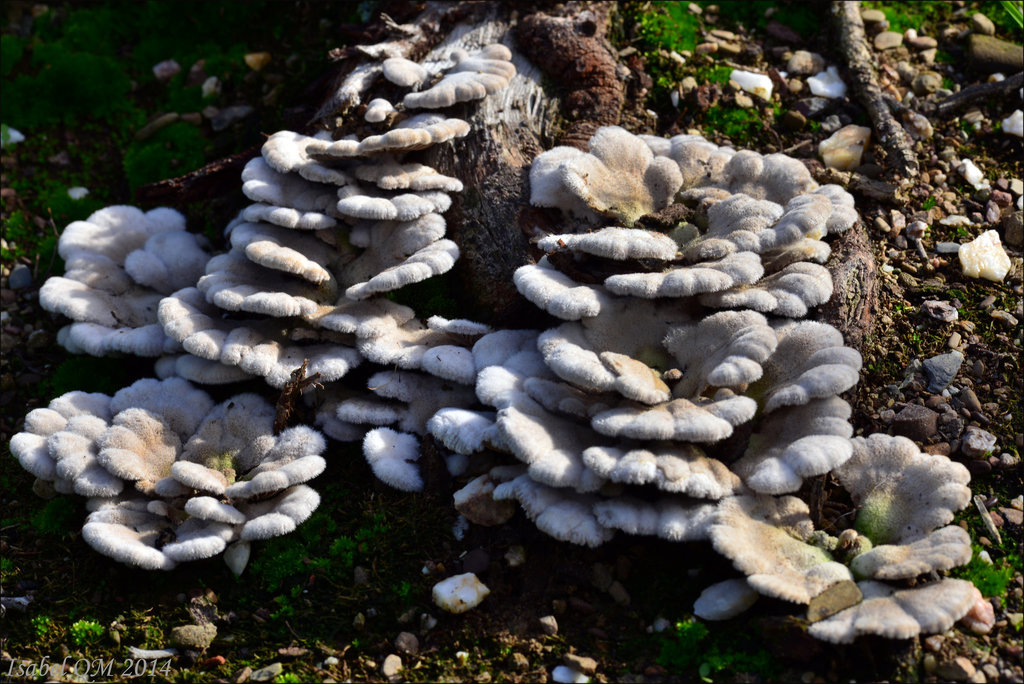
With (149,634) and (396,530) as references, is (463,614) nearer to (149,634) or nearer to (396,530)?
(396,530)

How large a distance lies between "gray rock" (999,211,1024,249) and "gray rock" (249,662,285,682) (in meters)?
5.33

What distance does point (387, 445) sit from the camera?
16.6 ft

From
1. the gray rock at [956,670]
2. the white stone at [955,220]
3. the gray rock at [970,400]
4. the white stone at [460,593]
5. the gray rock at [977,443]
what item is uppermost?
the white stone at [955,220]

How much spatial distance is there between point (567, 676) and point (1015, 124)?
5.28m

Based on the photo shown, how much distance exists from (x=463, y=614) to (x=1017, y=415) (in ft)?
10.9

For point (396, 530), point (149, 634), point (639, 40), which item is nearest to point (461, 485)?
point (396, 530)

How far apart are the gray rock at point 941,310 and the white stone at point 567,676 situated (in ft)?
10.3

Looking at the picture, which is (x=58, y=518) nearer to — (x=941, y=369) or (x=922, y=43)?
(x=941, y=369)

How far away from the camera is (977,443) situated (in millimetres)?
4762

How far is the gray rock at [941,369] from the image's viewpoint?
5.09m

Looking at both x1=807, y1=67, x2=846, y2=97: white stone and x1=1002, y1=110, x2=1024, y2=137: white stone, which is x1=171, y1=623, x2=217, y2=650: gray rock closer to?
x1=807, y1=67, x2=846, y2=97: white stone

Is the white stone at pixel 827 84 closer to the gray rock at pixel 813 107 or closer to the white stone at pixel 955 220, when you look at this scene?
the gray rock at pixel 813 107

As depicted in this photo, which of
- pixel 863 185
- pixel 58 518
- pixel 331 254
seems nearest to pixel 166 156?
pixel 331 254

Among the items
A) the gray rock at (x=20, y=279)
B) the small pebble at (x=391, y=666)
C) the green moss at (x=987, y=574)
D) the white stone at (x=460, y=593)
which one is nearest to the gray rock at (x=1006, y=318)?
the green moss at (x=987, y=574)
